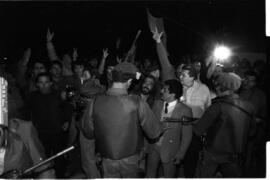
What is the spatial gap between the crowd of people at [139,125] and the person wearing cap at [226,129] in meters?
0.01

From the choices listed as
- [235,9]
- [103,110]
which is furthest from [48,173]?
[235,9]

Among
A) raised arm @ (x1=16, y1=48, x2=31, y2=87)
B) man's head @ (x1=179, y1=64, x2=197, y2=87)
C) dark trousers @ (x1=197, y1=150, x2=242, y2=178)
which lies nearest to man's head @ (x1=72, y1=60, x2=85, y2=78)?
raised arm @ (x1=16, y1=48, x2=31, y2=87)

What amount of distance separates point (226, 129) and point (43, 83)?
2.58 m

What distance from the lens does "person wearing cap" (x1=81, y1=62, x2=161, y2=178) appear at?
3225 mm

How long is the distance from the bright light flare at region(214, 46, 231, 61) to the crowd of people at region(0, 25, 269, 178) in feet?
1.45

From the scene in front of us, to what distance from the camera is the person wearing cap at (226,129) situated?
351 cm

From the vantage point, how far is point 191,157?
467 centimetres

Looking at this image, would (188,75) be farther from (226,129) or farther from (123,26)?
(123,26)

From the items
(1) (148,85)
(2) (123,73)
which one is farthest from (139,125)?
(1) (148,85)

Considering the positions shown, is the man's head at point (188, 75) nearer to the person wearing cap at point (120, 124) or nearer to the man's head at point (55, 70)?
the person wearing cap at point (120, 124)

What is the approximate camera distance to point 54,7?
7426 millimetres

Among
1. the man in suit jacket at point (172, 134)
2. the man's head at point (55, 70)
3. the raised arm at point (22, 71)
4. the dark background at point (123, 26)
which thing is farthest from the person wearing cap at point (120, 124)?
the dark background at point (123, 26)

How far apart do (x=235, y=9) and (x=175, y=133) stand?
411 cm

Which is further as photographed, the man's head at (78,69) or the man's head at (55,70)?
the man's head at (78,69)
